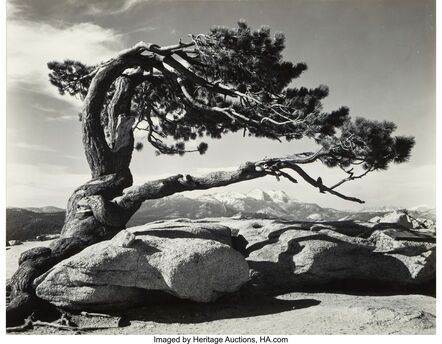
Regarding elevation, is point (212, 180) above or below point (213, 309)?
above

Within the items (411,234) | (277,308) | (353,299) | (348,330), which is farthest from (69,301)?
(411,234)

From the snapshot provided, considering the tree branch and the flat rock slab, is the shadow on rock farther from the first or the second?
the tree branch

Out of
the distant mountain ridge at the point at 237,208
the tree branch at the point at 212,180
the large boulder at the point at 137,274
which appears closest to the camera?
the large boulder at the point at 137,274

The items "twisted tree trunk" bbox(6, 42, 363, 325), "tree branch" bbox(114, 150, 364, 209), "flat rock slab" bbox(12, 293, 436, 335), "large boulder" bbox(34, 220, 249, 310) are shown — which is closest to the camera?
"flat rock slab" bbox(12, 293, 436, 335)

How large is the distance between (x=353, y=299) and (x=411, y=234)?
302 centimetres

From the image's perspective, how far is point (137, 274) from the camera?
7.62 m

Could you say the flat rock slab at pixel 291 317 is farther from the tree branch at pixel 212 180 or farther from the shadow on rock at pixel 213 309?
the tree branch at pixel 212 180

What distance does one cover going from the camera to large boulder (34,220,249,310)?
7.52m

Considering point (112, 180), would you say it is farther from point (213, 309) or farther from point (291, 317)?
point (291, 317)

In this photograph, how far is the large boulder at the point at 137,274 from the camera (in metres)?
7.52

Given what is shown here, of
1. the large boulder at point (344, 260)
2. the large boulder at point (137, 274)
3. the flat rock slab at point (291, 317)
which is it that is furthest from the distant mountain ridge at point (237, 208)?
the flat rock slab at point (291, 317)

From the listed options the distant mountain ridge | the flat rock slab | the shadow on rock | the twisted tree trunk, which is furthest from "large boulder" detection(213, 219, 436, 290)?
the distant mountain ridge

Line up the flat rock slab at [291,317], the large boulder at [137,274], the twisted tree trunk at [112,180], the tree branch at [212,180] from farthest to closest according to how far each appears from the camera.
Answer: the tree branch at [212,180], the twisted tree trunk at [112,180], the large boulder at [137,274], the flat rock slab at [291,317]

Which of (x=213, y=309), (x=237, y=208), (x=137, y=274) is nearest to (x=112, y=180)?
(x=137, y=274)
